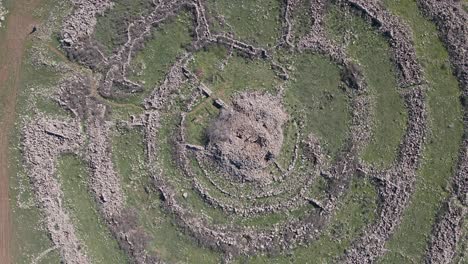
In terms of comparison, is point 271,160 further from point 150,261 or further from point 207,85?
point 150,261

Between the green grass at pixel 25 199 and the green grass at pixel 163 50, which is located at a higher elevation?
the green grass at pixel 163 50

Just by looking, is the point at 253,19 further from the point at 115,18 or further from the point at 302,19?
the point at 115,18

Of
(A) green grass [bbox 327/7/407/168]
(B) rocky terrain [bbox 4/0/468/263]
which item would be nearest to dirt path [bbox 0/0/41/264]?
(B) rocky terrain [bbox 4/0/468/263]

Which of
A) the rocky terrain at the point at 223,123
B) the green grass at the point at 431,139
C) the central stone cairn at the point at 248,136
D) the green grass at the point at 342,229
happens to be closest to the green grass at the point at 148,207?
the rocky terrain at the point at 223,123

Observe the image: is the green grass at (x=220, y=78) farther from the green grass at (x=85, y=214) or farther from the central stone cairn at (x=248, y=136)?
the green grass at (x=85, y=214)

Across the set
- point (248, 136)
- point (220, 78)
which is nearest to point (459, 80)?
point (248, 136)

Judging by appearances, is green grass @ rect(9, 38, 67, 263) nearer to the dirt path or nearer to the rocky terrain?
the dirt path
